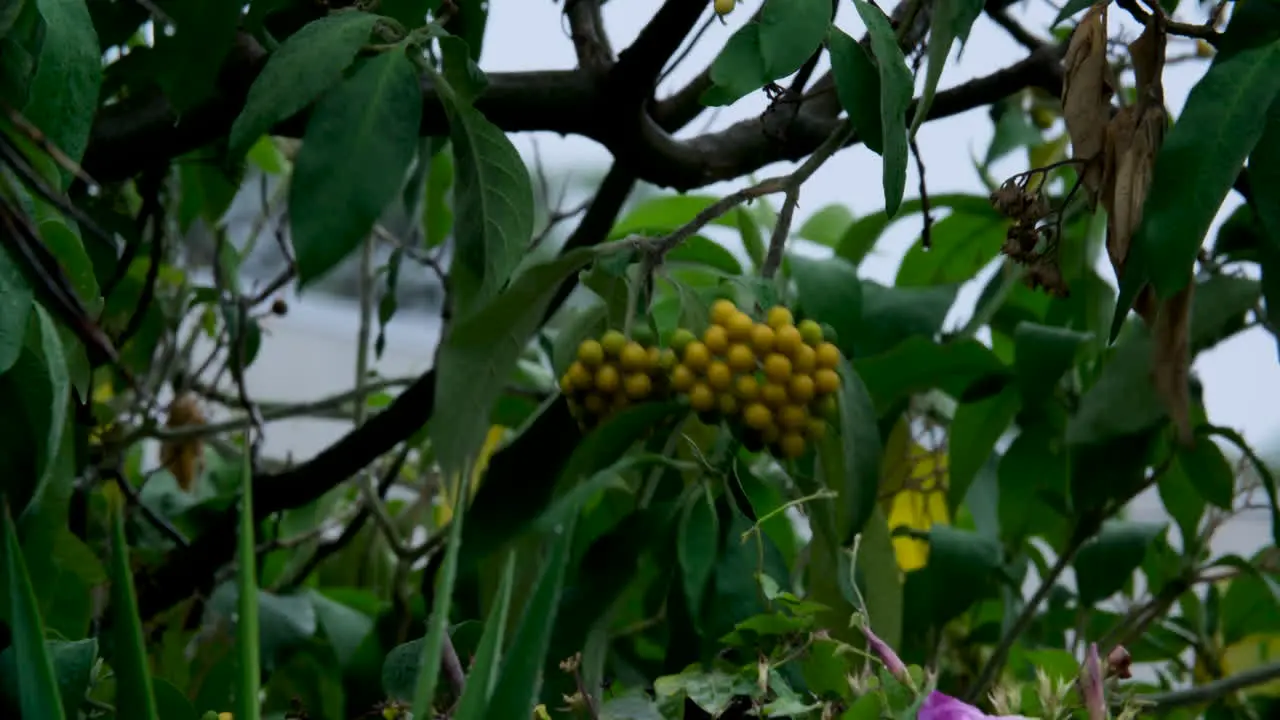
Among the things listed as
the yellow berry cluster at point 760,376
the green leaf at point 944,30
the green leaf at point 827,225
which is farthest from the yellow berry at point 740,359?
the green leaf at point 827,225

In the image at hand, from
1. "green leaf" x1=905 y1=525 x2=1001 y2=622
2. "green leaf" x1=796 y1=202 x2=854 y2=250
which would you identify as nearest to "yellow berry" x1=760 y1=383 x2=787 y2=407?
"green leaf" x1=905 y1=525 x2=1001 y2=622

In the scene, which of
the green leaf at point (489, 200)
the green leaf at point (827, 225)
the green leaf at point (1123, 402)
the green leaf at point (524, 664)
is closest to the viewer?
the green leaf at point (524, 664)

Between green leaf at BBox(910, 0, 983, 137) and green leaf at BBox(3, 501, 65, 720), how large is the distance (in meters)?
0.31

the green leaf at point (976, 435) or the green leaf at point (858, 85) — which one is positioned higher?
the green leaf at point (858, 85)

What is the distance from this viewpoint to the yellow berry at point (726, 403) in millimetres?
537

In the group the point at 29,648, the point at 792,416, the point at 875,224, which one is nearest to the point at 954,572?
the point at 875,224

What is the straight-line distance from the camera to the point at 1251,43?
1.61ft

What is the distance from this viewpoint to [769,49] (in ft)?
1.47

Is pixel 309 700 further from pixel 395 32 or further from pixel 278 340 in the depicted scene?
pixel 278 340

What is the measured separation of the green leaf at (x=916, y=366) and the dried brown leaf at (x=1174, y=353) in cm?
17

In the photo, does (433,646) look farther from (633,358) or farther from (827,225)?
(827,225)

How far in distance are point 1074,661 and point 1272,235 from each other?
26cm

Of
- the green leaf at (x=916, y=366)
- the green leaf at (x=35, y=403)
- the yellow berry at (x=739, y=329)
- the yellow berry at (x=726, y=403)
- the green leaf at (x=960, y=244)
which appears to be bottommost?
the green leaf at (x=35, y=403)

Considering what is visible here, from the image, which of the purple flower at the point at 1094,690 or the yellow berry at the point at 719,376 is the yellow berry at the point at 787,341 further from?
the purple flower at the point at 1094,690
